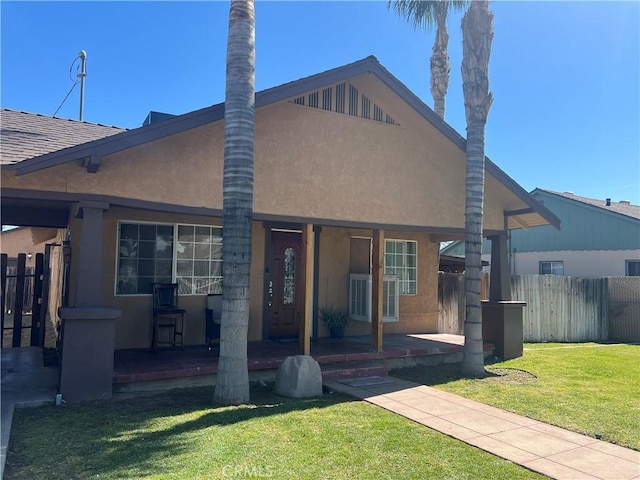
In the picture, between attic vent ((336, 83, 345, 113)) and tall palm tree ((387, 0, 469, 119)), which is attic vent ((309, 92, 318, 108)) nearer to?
attic vent ((336, 83, 345, 113))

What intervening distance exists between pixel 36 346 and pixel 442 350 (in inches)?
350

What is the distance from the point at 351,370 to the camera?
8656 millimetres

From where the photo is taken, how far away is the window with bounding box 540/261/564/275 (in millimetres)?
23406

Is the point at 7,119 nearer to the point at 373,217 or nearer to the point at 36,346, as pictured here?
the point at 36,346

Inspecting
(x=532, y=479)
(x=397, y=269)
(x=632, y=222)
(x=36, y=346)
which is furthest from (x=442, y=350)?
(x=632, y=222)

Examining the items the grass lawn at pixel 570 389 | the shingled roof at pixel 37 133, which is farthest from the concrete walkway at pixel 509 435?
the shingled roof at pixel 37 133

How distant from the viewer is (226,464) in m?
4.46

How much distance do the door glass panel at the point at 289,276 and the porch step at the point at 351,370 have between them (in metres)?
2.37

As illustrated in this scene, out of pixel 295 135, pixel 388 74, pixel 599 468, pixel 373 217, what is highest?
pixel 388 74

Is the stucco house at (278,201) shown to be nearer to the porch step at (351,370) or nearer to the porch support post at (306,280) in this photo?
the porch support post at (306,280)

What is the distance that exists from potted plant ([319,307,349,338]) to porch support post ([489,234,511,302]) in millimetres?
3500

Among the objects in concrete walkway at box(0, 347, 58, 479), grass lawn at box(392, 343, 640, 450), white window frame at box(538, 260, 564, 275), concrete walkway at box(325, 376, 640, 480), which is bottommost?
concrete walkway at box(325, 376, 640, 480)

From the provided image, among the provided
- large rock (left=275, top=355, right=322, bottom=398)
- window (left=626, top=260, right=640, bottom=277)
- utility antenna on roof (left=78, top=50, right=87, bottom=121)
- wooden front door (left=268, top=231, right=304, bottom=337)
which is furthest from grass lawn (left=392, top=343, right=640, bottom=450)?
utility antenna on roof (left=78, top=50, right=87, bottom=121)

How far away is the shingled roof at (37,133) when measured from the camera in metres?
6.99
